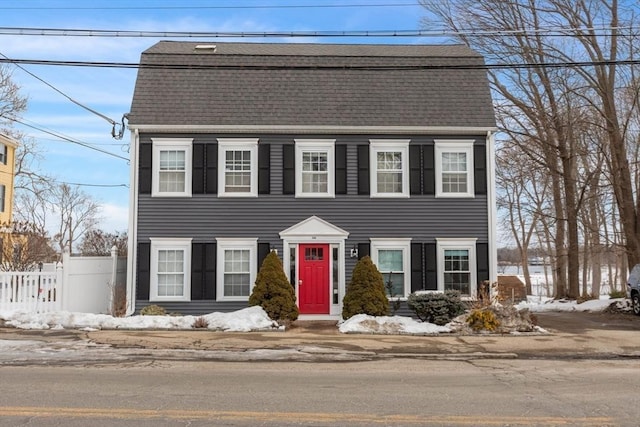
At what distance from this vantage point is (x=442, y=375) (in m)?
8.94

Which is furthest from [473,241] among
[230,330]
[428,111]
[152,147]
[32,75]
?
[32,75]

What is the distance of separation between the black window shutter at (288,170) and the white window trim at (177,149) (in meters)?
2.88

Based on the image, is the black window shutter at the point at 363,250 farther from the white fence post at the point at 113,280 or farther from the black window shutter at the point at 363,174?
the white fence post at the point at 113,280

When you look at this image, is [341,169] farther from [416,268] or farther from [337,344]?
[337,344]

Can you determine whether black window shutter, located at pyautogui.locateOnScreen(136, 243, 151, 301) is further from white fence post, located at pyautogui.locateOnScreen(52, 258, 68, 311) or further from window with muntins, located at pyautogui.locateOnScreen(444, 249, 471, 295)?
window with muntins, located at pyautogui.locateOnScreen(444, 249, 471, 295)

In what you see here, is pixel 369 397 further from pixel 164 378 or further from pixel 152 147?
pixel 152 147

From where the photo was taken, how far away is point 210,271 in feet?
55.4

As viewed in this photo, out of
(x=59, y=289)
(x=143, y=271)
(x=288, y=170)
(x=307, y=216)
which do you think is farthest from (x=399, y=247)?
(x=59, y=289)

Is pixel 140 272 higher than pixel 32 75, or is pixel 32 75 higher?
pixel 32 75

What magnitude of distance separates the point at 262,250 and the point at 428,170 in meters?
5.76

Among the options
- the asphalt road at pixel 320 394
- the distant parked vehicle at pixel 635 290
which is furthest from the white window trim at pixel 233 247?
the distant parked vehicle at pixel 635 290

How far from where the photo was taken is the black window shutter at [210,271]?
1681 centimetres

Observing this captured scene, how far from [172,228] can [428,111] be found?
8.86 metres

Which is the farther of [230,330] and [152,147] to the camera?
[152,147]
